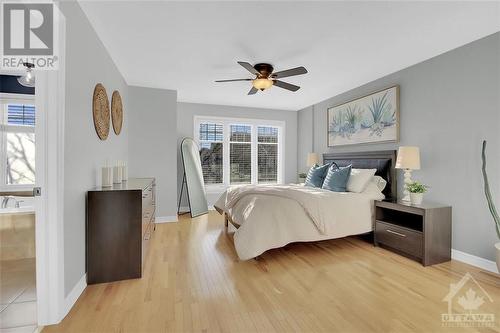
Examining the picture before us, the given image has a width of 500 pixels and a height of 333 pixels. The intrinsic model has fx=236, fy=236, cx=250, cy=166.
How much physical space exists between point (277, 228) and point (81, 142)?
2.14 m

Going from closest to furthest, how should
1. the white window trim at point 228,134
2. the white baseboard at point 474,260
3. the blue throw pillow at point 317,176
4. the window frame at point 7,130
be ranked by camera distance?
the white baseboard at point 474,260
the window frame at point 7,130
the blue throw pillow at point 317,176
the white window trim at point 228,134

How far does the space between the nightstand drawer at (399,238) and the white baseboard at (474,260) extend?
0.55 m

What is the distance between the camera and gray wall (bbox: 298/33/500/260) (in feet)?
8.29

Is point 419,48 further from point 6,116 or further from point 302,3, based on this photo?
point 6,116

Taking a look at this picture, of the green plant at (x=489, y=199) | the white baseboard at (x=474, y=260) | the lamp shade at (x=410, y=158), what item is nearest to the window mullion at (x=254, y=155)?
the lamp shade at (x=410, y=158)

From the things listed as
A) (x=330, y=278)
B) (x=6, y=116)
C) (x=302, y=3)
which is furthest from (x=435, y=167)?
(x=6, y=116)

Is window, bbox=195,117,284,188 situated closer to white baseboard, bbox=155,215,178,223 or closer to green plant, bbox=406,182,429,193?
white baseboard, bbox=155,215,178,223

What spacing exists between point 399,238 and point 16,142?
5.23 meters

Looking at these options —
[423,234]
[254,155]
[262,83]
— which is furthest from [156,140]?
[423,234]

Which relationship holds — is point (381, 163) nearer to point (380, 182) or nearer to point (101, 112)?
point (380, 182)

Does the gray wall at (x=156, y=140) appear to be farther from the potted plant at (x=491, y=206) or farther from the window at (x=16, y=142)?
the potted plant at (x=491, y=206)

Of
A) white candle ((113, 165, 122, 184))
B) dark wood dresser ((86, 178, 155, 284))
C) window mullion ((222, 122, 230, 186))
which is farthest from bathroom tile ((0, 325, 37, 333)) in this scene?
window mullion ((222, 122, 230, 186))

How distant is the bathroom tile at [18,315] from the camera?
1700mm

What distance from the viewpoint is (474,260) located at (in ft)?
8.68
